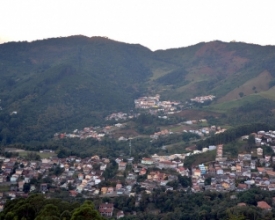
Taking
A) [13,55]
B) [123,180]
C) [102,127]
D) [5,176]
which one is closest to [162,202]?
[123,180]

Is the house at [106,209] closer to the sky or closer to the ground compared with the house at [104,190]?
closer to the ground

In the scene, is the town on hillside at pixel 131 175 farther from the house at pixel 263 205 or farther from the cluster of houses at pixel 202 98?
the cluster of houses at pixel 202 98

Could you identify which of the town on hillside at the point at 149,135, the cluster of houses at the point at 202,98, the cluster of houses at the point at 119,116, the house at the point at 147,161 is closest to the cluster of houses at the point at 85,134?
the town on hillside at the point at 149,135

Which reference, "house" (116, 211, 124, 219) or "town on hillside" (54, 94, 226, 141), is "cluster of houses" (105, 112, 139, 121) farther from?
"house" (116, 211, 124, 219)

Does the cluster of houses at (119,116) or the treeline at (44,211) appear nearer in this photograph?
the treeline at (44,211)

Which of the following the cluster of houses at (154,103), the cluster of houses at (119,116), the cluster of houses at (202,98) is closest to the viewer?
the cluster of houses at (119,116)

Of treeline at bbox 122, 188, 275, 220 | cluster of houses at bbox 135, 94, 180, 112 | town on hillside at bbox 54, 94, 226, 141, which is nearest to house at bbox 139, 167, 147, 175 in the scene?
treeline at bbox 122, 188, 275, 220

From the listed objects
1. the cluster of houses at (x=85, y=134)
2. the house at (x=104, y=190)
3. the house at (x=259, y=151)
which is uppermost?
the cluster of houses at (x=85, y=134)

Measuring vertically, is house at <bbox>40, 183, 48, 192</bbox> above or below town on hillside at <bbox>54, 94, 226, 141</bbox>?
below

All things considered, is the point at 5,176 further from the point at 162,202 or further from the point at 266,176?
the point at 266,176
